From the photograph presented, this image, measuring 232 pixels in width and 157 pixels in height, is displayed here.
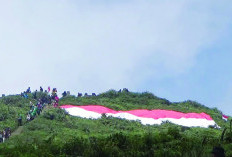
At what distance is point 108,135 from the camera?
28.7m

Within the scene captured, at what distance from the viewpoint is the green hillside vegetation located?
18894 millimetres

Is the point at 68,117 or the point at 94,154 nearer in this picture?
the point at 94,154

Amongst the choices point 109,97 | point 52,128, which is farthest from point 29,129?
point 109,97

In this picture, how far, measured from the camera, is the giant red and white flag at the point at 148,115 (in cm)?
4909

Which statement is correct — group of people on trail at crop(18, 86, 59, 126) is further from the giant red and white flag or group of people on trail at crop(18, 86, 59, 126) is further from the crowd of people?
the giant red and white flag

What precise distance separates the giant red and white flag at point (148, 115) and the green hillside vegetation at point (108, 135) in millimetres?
2069

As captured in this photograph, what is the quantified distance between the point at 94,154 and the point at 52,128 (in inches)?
751

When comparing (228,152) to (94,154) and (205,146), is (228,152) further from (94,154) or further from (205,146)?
(94,154)

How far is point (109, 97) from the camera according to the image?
67000 mm

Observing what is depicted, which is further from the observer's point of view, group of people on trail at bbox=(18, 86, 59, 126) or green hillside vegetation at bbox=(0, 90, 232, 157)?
group of people on trail at bbox=(18, 86, 59, 126)

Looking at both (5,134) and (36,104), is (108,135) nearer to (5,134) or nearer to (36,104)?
(5,134)

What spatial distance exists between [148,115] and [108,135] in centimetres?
2278

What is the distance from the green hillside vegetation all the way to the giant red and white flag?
6.79 ft

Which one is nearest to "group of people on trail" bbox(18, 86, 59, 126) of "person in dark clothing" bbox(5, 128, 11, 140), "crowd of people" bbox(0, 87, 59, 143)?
"crowd of people" bbox(0, 87, 59, 143)
